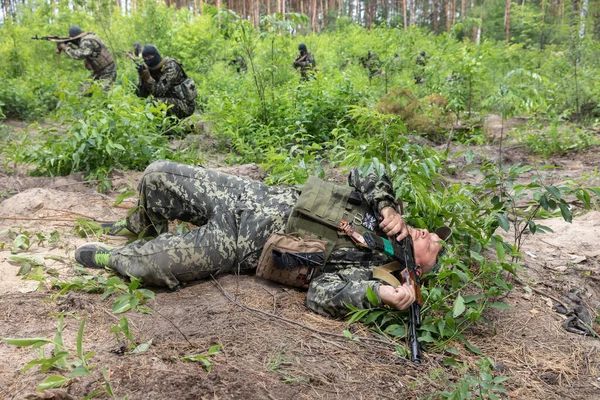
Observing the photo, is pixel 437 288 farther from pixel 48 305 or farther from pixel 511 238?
pixel 48 305

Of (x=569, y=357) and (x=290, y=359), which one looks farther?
(x=569, y=357)

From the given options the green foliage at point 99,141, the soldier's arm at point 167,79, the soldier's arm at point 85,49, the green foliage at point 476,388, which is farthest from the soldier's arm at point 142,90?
the green foliage at point 476,388

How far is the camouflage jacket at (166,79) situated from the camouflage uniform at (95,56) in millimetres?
1940

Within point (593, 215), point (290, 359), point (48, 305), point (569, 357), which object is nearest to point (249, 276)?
point (290, 359)

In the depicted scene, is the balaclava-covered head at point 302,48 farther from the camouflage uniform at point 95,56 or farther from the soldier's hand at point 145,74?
the soldier's hand at point 145,74

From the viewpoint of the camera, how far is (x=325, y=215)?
2674mm

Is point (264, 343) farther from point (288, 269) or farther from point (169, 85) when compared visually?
point (169, 85)

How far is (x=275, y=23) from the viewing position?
5.28m

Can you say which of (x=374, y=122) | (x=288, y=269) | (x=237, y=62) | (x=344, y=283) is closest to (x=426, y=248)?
(x=344, y=283)

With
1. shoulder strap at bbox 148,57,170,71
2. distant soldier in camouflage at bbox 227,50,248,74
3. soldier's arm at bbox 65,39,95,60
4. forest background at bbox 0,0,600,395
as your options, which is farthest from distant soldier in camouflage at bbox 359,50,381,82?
soldier's arm at bbox 65,39,95,60

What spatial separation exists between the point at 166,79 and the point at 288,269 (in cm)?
567

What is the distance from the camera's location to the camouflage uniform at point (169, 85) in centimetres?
743

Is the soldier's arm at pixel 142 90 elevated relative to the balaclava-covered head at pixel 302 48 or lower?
lower

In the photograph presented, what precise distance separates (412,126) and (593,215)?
2.95 m
